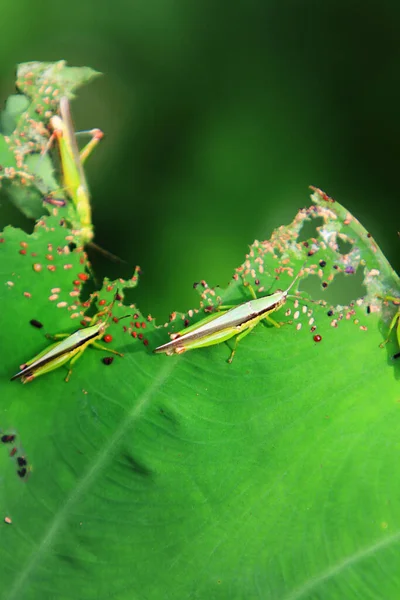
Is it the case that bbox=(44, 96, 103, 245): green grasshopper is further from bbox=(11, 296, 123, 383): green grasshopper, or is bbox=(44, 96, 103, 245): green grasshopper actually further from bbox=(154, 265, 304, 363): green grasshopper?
bbox=(154, 265, 304, 363): green grasshopper

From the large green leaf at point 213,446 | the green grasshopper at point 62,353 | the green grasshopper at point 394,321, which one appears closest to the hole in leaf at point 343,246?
the large green leaf at point 213,446

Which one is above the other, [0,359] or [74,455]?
[0,359]

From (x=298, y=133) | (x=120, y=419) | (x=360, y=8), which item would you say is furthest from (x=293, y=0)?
(x=120, y=419)

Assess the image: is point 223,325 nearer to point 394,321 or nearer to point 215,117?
point 394,321

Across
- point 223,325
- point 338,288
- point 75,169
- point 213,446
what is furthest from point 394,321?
point 75,169

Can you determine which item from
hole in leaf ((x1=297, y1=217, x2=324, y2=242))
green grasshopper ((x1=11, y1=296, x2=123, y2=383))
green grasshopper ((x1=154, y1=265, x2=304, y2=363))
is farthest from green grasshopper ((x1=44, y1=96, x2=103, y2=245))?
hole in leaf ((x1=297, y1=217, x2=324, y2=242))

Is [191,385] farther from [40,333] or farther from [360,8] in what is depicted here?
[360,8]

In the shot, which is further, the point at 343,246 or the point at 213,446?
the point at 343,246
